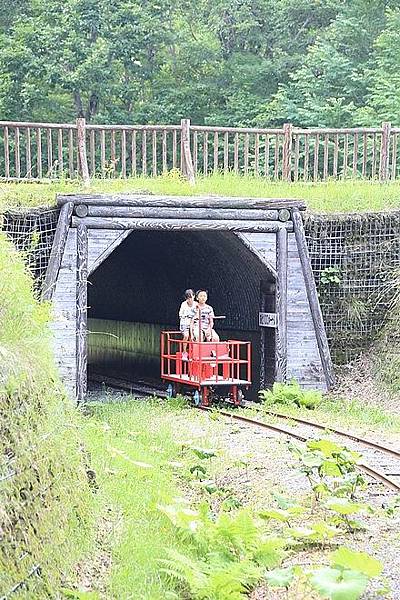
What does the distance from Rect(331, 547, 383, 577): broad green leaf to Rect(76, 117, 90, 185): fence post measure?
38.4 feet

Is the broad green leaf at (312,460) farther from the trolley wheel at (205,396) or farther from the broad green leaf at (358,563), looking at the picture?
the trolley wheel at (205,396)

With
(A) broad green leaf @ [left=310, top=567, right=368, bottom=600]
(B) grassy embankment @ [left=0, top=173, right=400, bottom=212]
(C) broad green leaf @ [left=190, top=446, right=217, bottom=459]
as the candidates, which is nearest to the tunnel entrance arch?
(B) grassy embankment @ [left=0, top=173, right=400, bottom=212]

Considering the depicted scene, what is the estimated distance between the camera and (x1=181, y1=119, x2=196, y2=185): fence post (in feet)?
61.2

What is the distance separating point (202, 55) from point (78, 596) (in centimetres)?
3268

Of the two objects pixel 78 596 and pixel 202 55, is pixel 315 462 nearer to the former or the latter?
pixel 78 596

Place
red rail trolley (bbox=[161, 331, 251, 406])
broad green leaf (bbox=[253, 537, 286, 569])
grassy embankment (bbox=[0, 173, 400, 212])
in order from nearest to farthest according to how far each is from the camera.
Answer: broad green leaf (bbox=[253, 537, 286, 569])
red rail trolley (bbox=[161, 331, 251, 406])
grassy embankment (bbox=[0, 173, 400, 212])

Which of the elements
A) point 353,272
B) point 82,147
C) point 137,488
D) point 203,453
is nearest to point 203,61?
point 353,272

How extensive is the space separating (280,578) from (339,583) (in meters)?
0.51

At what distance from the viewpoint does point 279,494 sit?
9969 millimetres

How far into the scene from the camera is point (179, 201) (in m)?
17.5

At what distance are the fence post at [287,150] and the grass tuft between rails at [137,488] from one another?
228 inches

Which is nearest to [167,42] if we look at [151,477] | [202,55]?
[202,55]

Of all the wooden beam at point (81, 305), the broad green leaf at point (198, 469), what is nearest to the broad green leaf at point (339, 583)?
the broad green leaf at point (198, 469)

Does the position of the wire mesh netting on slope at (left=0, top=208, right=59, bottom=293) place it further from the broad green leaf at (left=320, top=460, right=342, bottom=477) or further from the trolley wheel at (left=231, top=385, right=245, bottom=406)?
the broad green leaf at (left=320, top=460, right=342, bottom=477)
